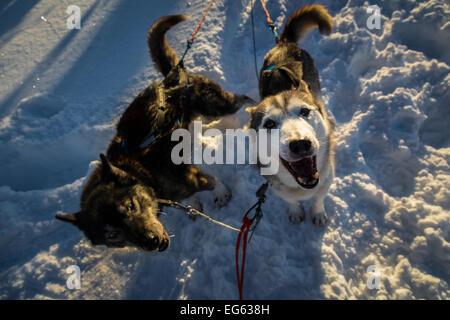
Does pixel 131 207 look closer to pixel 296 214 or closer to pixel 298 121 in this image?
pixel 298 121

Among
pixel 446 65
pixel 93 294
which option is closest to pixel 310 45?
pixel 446 65

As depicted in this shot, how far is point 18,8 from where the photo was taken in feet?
19.3

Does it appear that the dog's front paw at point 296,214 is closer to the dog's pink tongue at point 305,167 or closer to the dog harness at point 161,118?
the dog's pink tongue at point 305,167

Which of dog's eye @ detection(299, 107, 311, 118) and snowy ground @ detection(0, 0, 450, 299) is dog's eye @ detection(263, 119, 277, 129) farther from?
snowy ground @ detection(0, 0, 450, 299)

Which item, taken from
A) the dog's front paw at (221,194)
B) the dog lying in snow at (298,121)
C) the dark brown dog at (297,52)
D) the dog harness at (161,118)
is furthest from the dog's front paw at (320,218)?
the dog harness at (161,118)

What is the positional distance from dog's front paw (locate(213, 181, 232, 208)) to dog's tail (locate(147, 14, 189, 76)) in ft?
5.69

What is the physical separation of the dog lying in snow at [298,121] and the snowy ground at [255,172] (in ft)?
2.00

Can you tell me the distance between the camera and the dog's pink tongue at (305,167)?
1829 millimetres

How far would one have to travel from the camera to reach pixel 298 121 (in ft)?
5.82

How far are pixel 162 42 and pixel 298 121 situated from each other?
2192mm

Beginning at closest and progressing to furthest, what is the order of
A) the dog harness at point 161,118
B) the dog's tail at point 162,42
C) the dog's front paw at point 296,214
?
the dog harness at point 161,118 < the dog's front paw at point 296,214 < the dog's tail at point 162,42

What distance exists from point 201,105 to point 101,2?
5.31 m

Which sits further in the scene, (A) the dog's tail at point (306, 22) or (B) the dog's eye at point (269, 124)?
(A) the dog's tail at point (306, 22)

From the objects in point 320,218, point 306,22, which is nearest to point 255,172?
point 320,218
